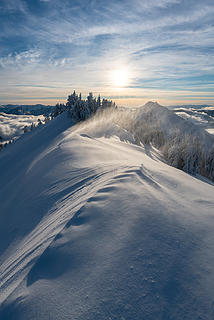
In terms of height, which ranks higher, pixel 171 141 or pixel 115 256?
pixel 171 141

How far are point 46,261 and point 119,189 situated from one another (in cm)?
124

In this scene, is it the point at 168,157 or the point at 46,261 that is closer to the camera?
the point at 46,261

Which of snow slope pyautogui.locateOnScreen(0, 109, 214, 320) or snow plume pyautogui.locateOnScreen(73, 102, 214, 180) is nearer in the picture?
snow slope pyautogui.locateOnScreen(0, 109, 214, 320)

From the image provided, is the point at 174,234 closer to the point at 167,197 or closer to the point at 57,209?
the point at 167,197

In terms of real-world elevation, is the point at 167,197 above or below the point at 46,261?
above

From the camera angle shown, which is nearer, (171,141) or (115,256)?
(115,256)

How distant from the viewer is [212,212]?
2.25 meters

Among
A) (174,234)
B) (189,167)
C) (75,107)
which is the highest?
(75,107)

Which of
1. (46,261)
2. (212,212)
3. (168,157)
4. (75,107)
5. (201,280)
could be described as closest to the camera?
(201,280)

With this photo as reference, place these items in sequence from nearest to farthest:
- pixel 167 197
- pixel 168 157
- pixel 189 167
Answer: pixel 167 197 < pixel 189 167 < pixel 168 157

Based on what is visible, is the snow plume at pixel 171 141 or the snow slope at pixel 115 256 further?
the snow plume at pixel 171 141

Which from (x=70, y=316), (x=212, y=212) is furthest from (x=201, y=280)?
(x=212, y=212)

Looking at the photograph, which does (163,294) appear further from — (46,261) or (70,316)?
(46,261)

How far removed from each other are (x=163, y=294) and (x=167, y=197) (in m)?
1.38
